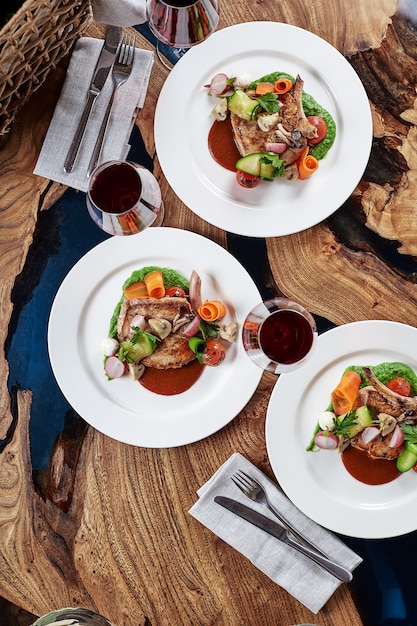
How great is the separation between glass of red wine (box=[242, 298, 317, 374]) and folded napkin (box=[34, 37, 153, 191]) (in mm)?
821

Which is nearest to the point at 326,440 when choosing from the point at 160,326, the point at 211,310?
the point at 211,310

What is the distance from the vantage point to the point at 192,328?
7.82 ft

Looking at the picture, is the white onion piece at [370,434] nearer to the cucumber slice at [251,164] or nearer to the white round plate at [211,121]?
the white round plate at [211,121]

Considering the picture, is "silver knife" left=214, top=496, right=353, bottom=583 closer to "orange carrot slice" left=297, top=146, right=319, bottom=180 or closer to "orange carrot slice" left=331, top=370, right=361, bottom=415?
"orange carrot slice" left=331, top=370, right=361, bottom=415

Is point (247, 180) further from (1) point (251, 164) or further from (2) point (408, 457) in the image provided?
(2) point (408, 457)

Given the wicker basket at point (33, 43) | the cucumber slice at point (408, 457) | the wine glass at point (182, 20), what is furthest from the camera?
the cucumber slice at point (408, 457)

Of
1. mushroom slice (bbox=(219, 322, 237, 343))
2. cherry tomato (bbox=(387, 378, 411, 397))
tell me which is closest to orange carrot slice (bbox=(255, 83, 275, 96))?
mushroom slice (bbox=(219, 322, 237, 343))

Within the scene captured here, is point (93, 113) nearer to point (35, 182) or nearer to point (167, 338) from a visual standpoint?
point (35, 182)

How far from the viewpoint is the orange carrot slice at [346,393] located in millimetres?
2355

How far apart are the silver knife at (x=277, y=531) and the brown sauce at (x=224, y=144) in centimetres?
124

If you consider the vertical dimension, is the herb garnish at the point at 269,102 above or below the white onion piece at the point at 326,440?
above

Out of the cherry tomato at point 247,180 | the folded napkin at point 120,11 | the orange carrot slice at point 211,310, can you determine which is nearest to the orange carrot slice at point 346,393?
the orange carrot slice at point 211,310

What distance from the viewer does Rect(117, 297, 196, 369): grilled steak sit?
7.84 ft

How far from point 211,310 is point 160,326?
0.19 meters
